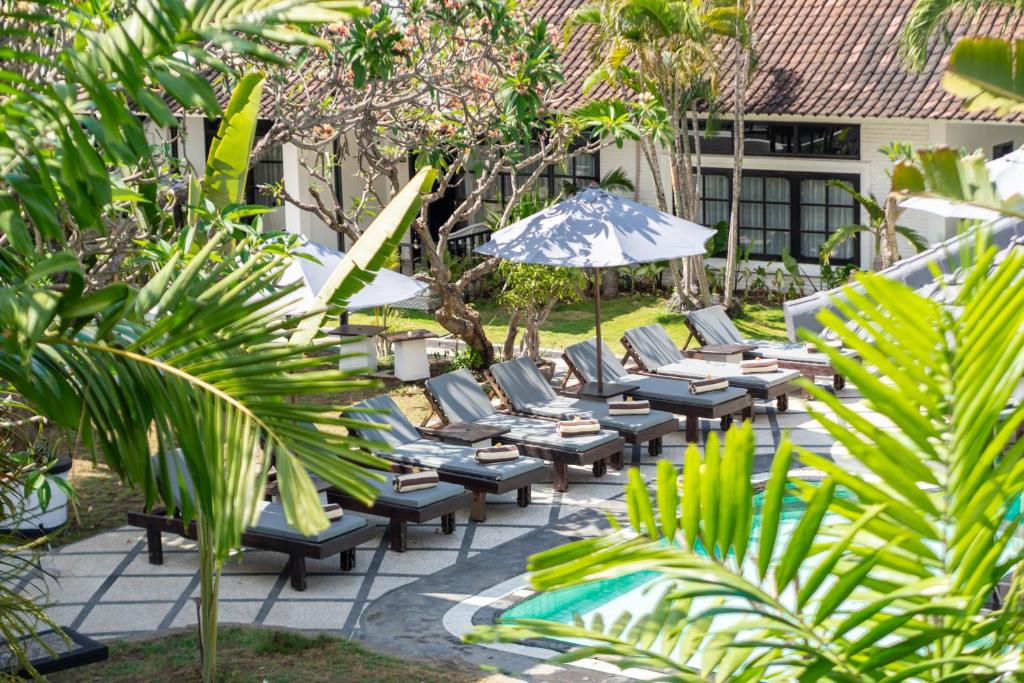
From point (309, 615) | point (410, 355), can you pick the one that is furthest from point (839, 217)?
point (309, 615)

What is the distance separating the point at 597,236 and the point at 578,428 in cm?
231

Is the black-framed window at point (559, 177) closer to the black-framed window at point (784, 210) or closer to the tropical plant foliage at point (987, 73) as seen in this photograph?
the black-framed window at point (784, 210)

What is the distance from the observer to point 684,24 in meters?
18.6

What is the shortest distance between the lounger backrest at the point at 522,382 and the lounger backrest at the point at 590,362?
505 mm

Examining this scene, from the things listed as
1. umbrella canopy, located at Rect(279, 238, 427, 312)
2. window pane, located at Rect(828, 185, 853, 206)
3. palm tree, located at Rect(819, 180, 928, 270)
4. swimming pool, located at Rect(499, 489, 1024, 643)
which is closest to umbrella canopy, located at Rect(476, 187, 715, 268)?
umbrella canopy, located at Rect(279, 238, 427, 312)

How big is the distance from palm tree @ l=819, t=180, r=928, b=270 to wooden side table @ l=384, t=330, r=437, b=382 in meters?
6.86

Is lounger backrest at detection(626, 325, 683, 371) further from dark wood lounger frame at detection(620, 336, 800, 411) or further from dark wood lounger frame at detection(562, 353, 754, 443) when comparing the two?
dark wood lounger frame at detection(562, 353, 754, 443)

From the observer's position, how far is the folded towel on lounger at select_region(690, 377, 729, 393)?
14.6m

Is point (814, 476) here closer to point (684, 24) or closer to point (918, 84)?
point (684, 24)

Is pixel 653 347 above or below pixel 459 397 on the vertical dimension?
above

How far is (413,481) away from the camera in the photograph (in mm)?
11625

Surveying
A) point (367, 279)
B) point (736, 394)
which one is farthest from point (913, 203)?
point (367, 279)

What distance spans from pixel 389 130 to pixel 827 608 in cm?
1367

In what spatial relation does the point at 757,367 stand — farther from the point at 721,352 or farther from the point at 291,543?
the point at 291,543
